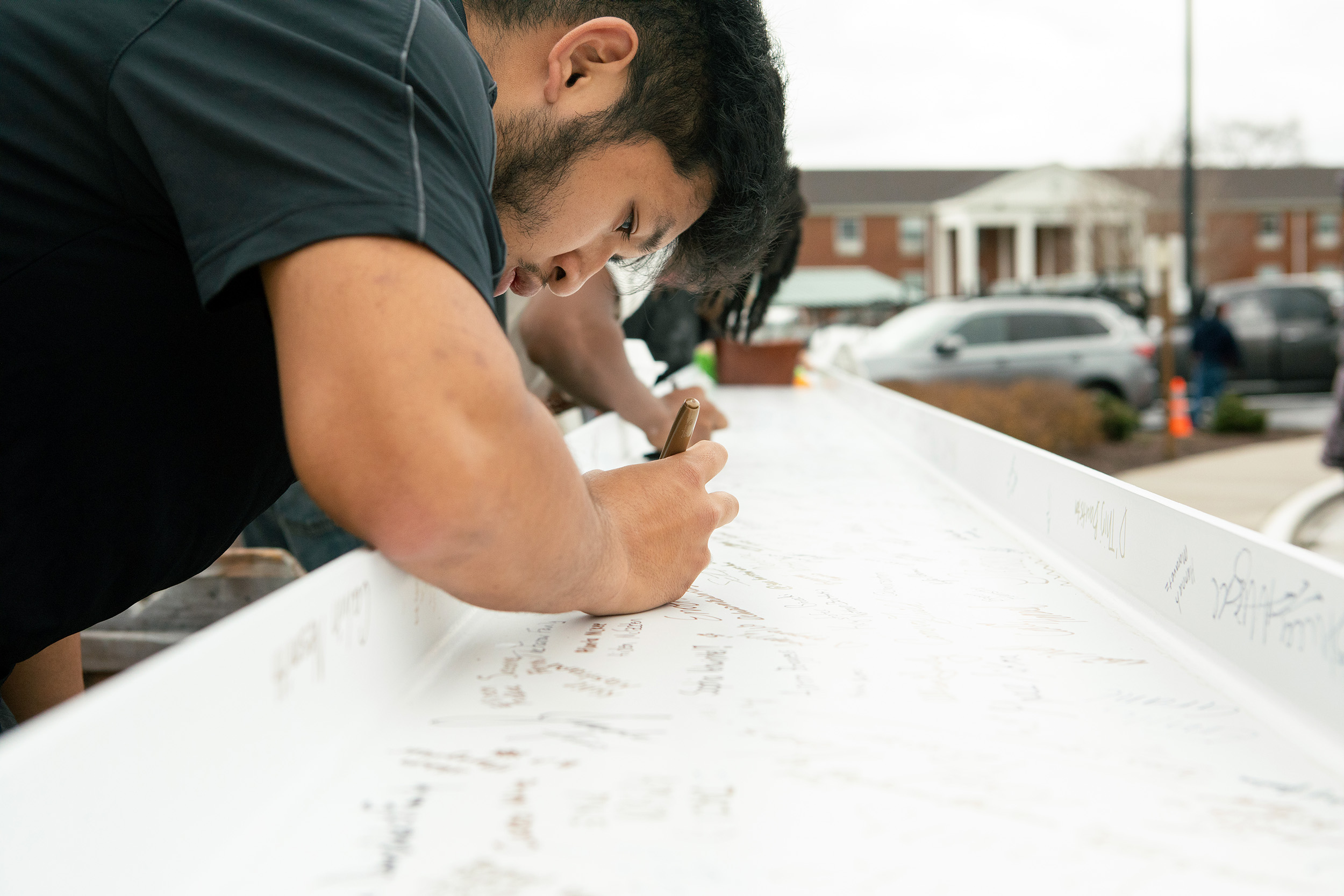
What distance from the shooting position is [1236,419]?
914cm

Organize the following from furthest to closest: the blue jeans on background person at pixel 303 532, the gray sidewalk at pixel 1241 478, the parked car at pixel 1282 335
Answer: the parked car at pixel 1282 335 < the gray sidewalk at pixel 1241 478 < the blue jeans on background person at pixel 303 532

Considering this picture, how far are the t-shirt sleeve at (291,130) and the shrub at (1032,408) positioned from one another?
634 centimetres

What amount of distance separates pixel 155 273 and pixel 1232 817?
805 millimetres

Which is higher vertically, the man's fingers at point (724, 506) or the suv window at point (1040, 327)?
the man's fingers at point (724, 506)

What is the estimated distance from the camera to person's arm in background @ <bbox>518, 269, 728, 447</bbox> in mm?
2191

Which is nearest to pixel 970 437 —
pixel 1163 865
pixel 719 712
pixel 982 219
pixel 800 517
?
pixel 800 517

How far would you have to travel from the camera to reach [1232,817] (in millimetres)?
526

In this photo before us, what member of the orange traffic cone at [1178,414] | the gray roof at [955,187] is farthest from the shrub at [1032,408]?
the gray roof at [955,187]

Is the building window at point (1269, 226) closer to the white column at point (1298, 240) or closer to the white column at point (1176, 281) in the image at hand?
the white column at point (1298, 240)

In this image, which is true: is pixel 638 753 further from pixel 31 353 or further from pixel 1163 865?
pixel 31 353

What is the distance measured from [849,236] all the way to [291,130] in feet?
126

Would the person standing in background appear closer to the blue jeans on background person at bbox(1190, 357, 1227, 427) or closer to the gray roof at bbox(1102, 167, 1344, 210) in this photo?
the blue jeans on background person at bbox(1190, 357, 1227, 427)

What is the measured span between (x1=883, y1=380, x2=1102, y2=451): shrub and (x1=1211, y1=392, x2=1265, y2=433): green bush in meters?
1.97

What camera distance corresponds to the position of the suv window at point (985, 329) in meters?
9.10
